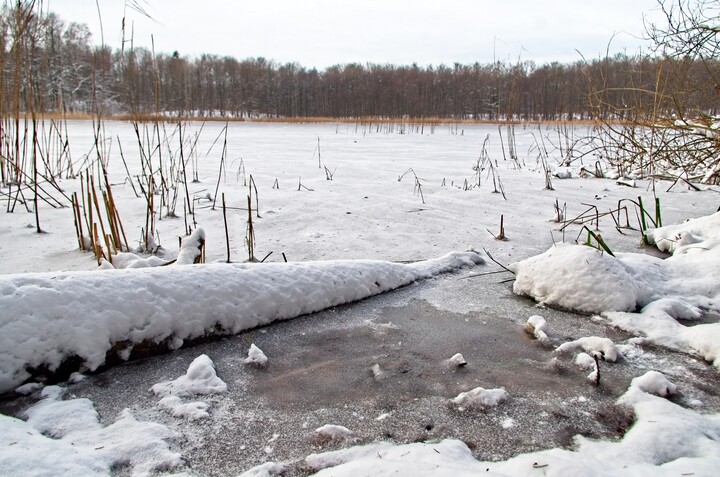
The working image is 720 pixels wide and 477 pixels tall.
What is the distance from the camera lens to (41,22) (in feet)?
9.12

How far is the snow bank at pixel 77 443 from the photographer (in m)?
0.96

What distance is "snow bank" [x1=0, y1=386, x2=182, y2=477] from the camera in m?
0.96

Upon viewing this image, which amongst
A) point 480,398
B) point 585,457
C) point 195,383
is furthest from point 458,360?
point 195,383

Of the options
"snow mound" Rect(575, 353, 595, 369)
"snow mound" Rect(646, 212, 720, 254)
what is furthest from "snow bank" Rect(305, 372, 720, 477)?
"snow mound" Rect(646, 212, 720, 254)

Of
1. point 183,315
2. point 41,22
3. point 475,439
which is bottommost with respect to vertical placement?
point 475,439

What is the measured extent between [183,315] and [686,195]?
4375 millimetres

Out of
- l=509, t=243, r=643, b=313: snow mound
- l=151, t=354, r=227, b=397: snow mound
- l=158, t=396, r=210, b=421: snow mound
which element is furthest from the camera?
l=509, t=243, r=643, b=313: snow mound

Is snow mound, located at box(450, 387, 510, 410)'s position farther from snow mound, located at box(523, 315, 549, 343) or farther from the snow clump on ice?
the snow clump on ice

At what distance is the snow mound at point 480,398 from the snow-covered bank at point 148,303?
2.61 feet

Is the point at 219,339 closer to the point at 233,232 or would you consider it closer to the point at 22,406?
the point at 22,406

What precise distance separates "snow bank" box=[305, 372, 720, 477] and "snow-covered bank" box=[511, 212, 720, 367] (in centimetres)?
55

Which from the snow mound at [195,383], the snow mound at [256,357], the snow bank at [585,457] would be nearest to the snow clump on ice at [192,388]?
the snow mound at [195,383]

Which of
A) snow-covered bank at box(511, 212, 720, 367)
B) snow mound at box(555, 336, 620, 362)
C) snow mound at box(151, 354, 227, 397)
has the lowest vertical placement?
snow mound at box(151, 354, 227, 397)

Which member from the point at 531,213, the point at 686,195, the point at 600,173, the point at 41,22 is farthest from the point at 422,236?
the point at 600,173
